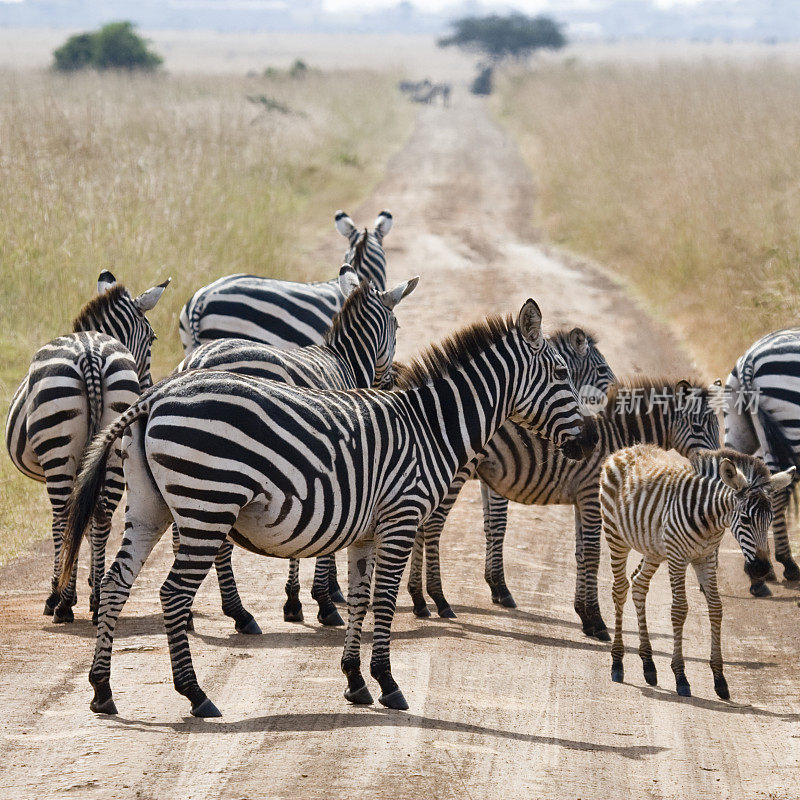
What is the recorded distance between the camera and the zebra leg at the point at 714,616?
607cm

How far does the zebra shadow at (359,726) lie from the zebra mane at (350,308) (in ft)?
9.77

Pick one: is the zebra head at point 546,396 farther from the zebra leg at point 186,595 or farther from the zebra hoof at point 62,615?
the zebra hoof at point 62,615

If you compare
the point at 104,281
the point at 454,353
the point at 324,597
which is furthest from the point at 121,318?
the point at 454,353

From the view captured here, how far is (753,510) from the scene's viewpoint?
238 inches

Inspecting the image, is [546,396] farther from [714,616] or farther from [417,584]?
[417,584]

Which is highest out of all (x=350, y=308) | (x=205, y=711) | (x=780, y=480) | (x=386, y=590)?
(x=350, y=308)

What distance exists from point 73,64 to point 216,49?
299ft

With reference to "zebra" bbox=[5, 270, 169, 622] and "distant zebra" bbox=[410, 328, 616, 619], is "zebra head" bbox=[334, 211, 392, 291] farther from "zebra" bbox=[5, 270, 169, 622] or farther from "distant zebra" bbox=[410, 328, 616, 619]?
"zebra" bbox=[5, 270, 169, 622]

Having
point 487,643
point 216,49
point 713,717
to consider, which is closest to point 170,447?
point 487,643

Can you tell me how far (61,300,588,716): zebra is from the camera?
16.3ft

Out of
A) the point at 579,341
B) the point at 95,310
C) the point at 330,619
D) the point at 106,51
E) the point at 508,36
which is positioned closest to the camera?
the point at 330,619

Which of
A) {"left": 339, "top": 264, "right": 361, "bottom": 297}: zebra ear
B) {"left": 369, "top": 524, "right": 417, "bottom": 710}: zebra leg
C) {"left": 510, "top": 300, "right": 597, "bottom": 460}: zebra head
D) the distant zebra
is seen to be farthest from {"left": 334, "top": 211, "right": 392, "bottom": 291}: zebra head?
{"left": 369, "top": 524, "right": 417, "bottom": 710}: zebra leg

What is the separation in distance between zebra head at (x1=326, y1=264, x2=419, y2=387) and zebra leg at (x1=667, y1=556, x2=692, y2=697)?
8.00ft

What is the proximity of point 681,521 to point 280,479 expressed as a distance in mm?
2447
